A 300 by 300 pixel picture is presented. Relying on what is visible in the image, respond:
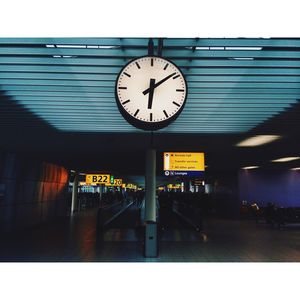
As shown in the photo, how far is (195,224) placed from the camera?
41.4 ft

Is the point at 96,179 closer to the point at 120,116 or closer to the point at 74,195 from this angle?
the point at 74,195

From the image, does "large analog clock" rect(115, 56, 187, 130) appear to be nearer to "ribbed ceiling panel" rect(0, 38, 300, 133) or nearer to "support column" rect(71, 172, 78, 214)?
"ribbed ceiling panel" rect(0, 38, 300, 133)

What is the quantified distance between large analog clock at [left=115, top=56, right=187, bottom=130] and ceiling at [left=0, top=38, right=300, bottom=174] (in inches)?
18.8

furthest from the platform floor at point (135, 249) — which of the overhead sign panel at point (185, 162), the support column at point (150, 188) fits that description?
the overhead sign panel at point (185, 162)

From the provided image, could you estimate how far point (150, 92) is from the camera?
2.46 meters

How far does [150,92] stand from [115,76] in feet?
7.13

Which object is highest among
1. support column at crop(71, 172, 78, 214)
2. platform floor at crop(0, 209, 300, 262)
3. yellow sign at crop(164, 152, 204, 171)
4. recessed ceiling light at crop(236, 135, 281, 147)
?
recessed ceiling light at crop(236, 135, 281, 147)

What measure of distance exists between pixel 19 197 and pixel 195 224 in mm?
8467

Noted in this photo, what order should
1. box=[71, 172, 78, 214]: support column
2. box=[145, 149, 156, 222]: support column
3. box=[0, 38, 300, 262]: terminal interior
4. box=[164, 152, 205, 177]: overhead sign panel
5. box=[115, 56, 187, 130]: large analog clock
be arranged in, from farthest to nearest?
box=[71, 172, 78, 214]: support column → box=[145, 149, 156, 222]: support column → box=[164, 152, 205, 177]: overhead sign panel → box=[0, 38, 300, 262]: terminal interior → box=[115, 56, 187, 130]: large analog clock

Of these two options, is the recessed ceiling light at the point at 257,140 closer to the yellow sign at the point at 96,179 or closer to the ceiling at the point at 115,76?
the ceiling at the point at 115,76

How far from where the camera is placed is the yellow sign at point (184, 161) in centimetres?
970

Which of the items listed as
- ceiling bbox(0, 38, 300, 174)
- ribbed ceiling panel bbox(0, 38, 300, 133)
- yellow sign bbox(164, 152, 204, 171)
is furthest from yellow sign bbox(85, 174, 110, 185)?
ribbed ceiling panel bbox(0, 38, 300, 133)

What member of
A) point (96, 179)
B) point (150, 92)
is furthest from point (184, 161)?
point (96, 179)

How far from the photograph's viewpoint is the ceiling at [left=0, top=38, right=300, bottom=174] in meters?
3.65
